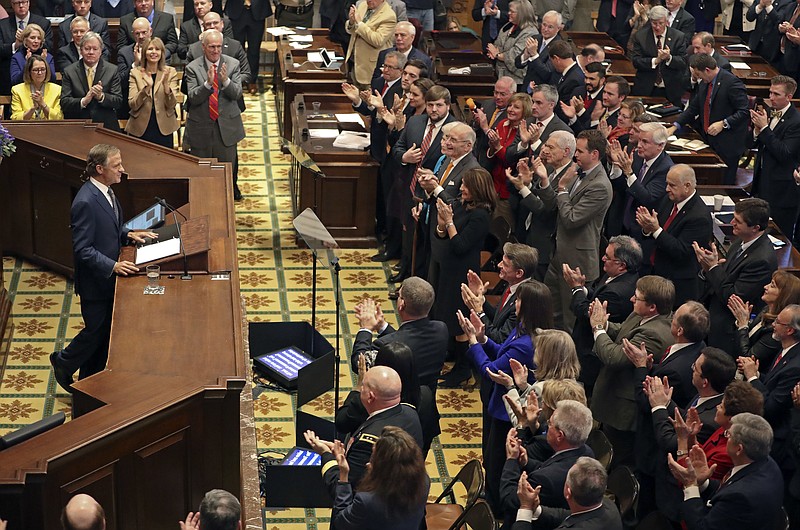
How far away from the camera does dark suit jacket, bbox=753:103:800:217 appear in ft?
33.9

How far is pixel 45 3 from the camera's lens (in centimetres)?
1333

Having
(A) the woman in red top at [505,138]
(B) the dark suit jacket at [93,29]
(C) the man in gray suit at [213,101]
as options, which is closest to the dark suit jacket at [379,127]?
(A) the woman in red top at [505,138]

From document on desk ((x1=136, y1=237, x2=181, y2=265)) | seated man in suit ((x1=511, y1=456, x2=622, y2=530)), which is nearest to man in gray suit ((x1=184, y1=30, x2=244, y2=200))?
document on desk ((x1=136, y1=237, x2=181, y2=265))

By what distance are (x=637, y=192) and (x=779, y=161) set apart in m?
2.51

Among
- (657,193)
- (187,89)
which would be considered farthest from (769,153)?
(187,89)

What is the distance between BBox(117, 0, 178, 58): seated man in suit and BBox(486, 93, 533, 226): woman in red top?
4.24 meters

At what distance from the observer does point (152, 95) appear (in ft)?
34.7

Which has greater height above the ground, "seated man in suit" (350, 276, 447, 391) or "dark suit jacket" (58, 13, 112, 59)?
"dark suit jacket" (58, 13, 112, 59)

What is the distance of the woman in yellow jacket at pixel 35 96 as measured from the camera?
1027 centimetres

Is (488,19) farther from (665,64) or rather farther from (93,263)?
(93,263)

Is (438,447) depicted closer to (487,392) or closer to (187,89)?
(487,392)

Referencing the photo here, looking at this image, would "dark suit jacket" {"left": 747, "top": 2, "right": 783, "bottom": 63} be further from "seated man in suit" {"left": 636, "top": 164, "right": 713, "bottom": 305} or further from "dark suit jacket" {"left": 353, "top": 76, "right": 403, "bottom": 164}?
"seated man in suit" {"left": 636, "top": 164, "right": 713, "bottom": 305}

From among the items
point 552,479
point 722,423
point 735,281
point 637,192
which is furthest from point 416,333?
point 637,192

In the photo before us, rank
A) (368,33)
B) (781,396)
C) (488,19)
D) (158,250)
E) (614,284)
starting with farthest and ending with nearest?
(488,19) < (368,33) < (158,250) < (614,284) < (781,396)
